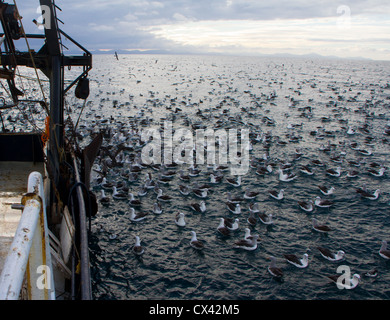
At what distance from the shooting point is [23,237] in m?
3.10

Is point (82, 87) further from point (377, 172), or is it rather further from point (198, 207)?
point (377, 172)

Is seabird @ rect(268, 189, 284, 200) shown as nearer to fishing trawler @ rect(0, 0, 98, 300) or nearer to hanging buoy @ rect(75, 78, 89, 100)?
fishing trawler @ rect(0, 0, 98, 300)

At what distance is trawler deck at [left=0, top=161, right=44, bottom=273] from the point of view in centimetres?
742

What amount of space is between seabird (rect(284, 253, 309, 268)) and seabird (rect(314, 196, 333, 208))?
5.41m

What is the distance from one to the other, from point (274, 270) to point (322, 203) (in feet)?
22.6

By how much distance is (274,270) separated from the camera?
12.4m

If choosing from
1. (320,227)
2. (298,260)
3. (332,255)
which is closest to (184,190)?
(320,227)

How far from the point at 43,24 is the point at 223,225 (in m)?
11.2

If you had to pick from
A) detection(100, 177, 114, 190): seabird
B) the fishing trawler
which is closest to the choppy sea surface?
detection(100, 177, 114, 190): seabird

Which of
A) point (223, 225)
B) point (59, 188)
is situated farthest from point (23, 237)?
point (223, 225)

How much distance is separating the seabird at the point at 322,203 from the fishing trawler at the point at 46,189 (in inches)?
465
